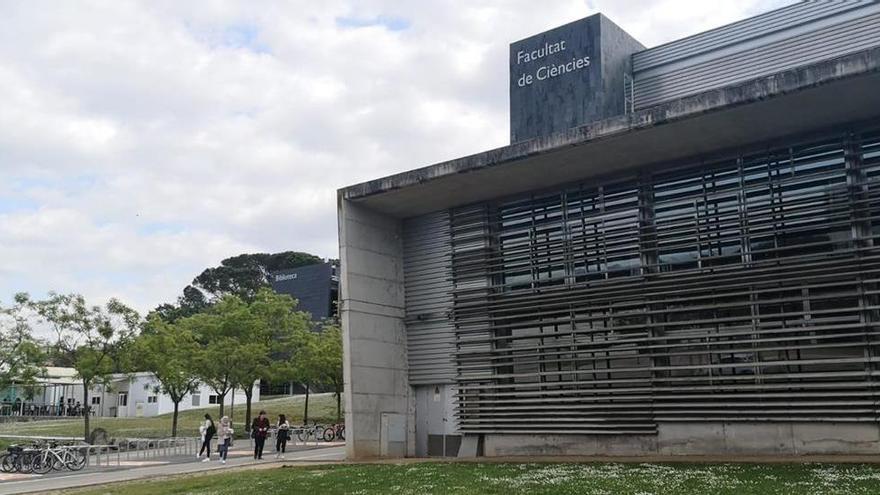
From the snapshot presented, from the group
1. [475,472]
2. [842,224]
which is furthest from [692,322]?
[475,472]

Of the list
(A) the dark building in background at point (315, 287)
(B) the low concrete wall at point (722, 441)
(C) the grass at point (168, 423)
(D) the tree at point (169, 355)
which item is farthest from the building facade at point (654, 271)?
(A) the dark building in background at point (315, 287)

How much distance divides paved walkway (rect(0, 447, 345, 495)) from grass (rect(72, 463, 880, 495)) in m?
1.92

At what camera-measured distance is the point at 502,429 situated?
20.9m

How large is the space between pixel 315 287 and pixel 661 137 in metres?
65.0

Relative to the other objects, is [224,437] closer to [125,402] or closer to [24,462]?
[24,462]

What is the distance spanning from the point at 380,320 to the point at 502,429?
15.4 feet

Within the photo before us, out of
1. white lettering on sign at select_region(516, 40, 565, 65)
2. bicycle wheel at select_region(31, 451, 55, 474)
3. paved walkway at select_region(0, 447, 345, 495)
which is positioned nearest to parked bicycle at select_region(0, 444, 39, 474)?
bicycle wheel at select_region(31, 451, 55, 474)

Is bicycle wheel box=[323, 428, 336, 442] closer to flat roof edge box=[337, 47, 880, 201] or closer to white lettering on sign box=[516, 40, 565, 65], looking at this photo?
flat roof edge box=[337, 47, 880, 201]

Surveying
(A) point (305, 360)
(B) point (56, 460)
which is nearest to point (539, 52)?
(A) point (305, 360)

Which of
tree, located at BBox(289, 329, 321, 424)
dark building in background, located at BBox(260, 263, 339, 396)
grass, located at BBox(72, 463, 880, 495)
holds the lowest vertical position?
grass, located at BBox(72, 463, 880, 495)

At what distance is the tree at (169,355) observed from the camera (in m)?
33.6

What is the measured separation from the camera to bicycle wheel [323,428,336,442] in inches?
1394

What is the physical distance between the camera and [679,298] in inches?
716

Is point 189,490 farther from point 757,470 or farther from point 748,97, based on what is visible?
point 748,97
